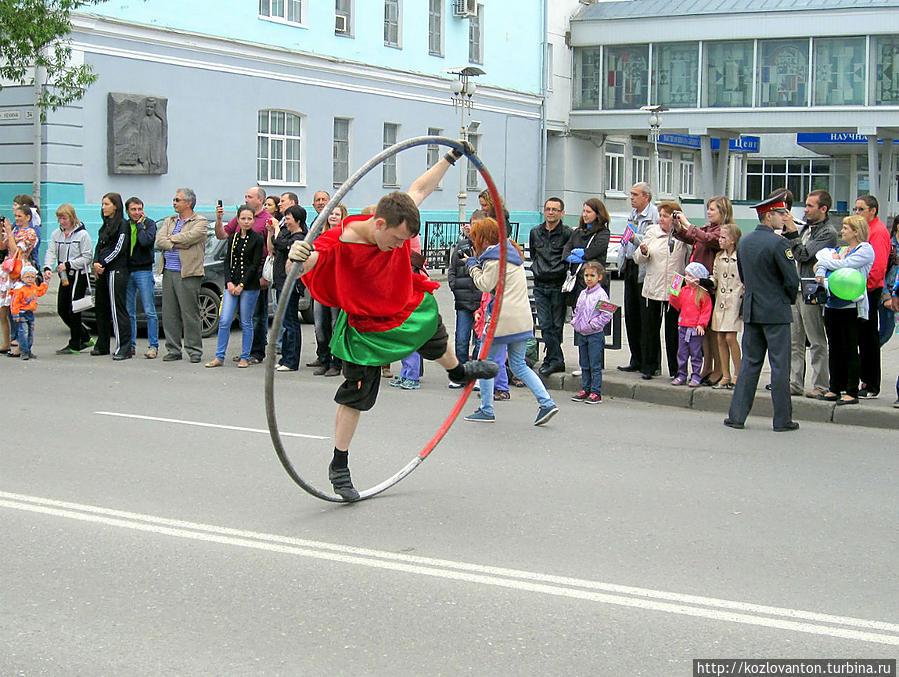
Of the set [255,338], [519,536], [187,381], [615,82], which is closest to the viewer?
[519,536]

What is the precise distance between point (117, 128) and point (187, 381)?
14839 mm

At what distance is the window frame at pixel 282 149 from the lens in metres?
30.7

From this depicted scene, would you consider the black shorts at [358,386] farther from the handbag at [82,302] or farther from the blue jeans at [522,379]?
the handbag at [82,302]

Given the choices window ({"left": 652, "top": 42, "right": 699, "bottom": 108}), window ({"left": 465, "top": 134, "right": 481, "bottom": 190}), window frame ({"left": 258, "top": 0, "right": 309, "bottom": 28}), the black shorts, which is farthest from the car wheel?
window ({"left": 652, "top": 42, "right": 699, "bottom": 108})

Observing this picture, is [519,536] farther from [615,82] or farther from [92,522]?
[615,82]

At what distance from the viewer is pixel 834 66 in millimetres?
39719

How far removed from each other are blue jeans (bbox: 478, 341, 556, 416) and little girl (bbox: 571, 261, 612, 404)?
1.42 meters

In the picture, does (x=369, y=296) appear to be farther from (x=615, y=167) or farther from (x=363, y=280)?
(x=615, y=167)

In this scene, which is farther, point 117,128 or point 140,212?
point 117,128

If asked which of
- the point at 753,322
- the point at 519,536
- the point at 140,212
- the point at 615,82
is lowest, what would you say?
the point at 519,536

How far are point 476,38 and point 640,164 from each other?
12285 mm

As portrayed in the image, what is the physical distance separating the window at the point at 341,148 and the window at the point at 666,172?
63.4 feet

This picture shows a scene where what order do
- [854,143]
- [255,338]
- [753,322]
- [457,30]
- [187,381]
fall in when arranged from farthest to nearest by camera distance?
[854,143] → [457,30] → [255,338] → [187,381] → [753,322]

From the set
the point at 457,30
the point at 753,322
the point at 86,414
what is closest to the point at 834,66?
the point at 457,30
